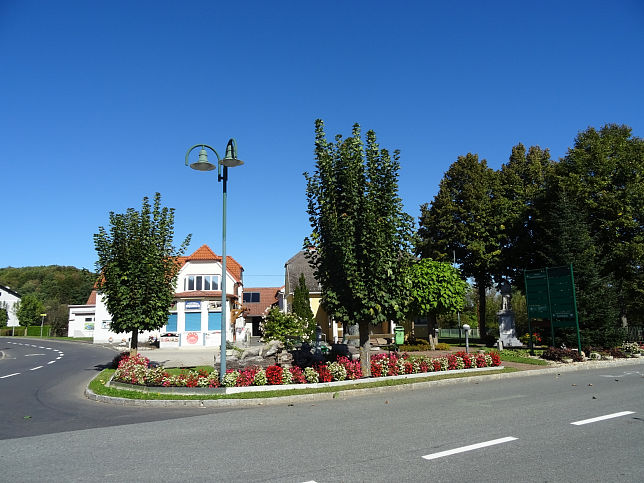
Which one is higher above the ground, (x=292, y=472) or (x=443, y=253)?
(x=443, y=253)

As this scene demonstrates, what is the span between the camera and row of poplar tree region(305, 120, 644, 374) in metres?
13.8

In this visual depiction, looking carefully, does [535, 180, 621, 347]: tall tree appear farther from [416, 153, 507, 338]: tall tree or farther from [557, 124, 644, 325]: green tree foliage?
[416, 153, 507, 338]: tall tree

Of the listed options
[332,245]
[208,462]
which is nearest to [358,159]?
[332,245]

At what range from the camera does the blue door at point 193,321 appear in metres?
38.8

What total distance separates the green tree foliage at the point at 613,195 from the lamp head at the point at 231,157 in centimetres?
2313

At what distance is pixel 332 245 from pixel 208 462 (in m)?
8.54

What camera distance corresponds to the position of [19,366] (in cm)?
2362

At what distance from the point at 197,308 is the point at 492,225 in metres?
25.0

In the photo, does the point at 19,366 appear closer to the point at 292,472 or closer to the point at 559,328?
the point at 292,472

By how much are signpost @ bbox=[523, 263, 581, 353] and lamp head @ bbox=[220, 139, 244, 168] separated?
16.1 meters

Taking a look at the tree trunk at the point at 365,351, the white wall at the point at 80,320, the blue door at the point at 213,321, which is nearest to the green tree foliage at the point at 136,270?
the tree trunk at the point at 365,351

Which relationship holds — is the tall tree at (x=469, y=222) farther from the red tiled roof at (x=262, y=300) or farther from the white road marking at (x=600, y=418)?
the red tiled roof at (x=262, y=300)

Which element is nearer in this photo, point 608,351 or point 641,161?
point 608,351

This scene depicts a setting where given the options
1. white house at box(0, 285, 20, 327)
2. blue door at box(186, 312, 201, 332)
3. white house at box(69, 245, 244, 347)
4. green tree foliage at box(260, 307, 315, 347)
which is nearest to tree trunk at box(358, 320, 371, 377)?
green tree foliage at box(260, 307, 315, 347)
